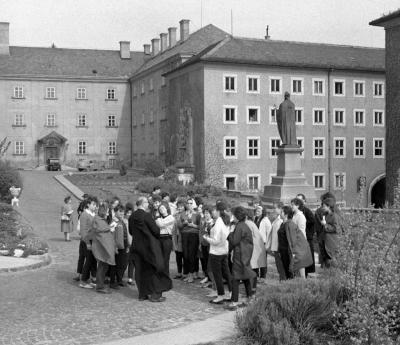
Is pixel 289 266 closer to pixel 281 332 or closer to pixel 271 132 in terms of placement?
pixel 281 332

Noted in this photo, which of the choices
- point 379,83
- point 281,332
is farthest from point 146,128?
point 281,332

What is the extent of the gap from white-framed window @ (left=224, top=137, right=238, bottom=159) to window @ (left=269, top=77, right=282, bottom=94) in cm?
557

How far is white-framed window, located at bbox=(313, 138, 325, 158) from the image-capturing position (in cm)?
5428

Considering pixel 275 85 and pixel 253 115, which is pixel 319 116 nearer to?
pixel 275 85

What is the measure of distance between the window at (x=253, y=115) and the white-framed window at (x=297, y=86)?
3.81 m

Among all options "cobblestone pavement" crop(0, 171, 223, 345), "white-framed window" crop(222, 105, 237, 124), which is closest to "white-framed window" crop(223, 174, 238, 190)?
"white-framed window" crop(222, 105, 237, 124)

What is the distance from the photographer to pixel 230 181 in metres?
51.0

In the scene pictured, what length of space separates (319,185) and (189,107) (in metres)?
13.4

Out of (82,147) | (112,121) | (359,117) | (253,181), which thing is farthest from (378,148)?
(82,147)

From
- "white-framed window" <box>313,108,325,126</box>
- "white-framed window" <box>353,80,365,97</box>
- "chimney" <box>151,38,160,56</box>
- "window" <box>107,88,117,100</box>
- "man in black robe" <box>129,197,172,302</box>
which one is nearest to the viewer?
"man in black robe" <box>129,197,172,302</box>

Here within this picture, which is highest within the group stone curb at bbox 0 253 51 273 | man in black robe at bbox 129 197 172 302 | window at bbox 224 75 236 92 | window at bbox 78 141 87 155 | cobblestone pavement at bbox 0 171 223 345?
window at bbox 224 75 236 92

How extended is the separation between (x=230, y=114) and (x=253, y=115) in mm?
2460

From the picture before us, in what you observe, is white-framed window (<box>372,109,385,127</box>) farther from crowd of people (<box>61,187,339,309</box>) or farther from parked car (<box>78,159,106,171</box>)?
crowd of people (<box>61,187,339,309</box>)

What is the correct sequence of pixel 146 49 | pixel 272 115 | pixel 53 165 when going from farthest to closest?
pixel 146 49, pixel 53 165, pixel 272 115
